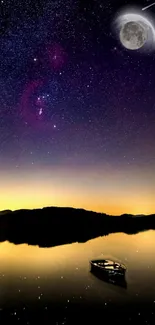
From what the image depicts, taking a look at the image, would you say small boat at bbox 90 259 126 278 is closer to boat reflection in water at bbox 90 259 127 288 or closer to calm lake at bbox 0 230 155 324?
boat reflection in water at bbox 90 259 127 288

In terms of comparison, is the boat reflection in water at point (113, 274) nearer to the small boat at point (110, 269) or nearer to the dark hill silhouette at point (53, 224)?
the small boat at point (110, 269)

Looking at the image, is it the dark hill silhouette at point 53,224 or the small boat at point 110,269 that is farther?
the dark hill silhouette at point 53,224

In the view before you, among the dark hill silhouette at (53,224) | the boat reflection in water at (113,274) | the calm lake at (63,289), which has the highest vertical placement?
the dark hill silhouette at (53,224)

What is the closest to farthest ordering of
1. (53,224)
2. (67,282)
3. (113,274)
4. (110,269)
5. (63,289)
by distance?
(113,274)
(110,269)
(63,289)
(67,282)
(53,224)

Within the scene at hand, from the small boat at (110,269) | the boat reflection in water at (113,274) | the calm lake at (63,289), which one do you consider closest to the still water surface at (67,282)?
the calm lake at (63,289)

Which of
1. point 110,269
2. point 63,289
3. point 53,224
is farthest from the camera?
point 53,224

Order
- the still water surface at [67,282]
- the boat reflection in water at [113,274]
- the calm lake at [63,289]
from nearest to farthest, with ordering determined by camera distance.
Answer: the calm lake at [63,289]
the still water surface at [67,282]
the boat reflection in water at [113,274]

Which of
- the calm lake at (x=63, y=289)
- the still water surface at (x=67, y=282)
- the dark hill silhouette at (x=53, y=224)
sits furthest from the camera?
the dark hill silhouette at (x=53, y=224)

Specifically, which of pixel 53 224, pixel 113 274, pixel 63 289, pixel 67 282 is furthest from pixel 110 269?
pixel 53 224

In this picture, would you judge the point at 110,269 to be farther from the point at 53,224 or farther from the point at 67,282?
the point at 53,224

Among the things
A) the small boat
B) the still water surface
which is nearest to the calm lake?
the still water surface

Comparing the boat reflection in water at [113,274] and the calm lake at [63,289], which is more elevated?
the boat reflection in water at [113,274]

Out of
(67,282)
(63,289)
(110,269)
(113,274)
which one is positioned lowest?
(63,289)

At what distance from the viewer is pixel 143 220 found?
194375 millimetres
